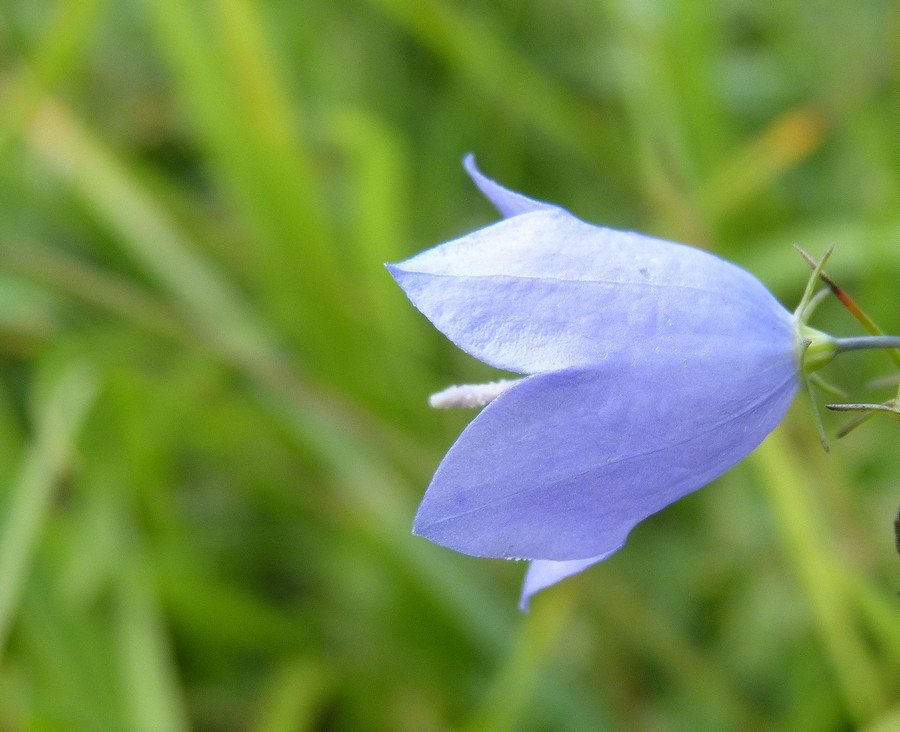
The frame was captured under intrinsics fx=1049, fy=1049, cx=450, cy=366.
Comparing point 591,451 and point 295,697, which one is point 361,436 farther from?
point 591,451

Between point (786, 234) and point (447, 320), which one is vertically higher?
point (786, 234)

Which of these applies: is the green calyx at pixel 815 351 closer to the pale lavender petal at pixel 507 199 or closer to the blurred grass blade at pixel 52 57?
the pale lavender petal at pixel 507 199

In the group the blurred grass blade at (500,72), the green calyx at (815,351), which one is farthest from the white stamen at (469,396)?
the blurred grass blade at (500,72)

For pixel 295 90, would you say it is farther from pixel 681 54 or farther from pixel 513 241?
pixel 513 241

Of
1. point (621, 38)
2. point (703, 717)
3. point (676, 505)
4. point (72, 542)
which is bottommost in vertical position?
point (703, 717)

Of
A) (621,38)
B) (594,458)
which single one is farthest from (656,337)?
(621,38)
